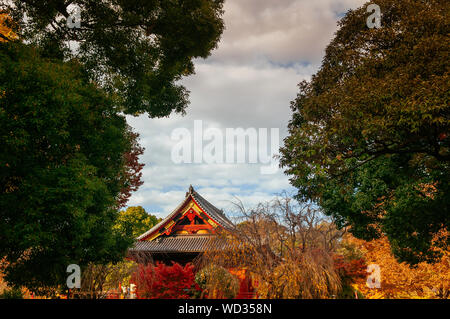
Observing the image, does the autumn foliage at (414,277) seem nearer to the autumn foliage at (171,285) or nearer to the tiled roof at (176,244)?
the autumn foliage at (171,285)

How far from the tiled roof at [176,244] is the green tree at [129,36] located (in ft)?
19.3

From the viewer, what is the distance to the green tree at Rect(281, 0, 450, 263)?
6641 millimetres

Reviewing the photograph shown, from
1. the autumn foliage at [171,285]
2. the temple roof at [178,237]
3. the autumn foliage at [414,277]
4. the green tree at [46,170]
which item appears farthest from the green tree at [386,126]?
the green tree at [46,170]

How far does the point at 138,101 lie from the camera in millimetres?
10195

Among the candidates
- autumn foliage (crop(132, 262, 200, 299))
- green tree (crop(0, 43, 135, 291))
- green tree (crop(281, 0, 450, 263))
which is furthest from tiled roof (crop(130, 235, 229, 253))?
green tree (crop(0, 43, 135, 291))

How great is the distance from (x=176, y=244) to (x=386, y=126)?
9.87 meters

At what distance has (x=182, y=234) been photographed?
14.2 metres

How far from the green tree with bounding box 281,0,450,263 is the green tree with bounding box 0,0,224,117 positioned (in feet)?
14.3

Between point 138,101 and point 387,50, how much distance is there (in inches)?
286

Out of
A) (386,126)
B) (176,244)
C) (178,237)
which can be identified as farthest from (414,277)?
A: (178,237)

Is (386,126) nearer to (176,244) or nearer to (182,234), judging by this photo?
(176,244)

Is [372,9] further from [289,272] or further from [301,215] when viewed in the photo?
[289,272]

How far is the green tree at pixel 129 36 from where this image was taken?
877 centimetres

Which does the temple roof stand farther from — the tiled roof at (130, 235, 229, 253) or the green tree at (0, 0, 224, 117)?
the green tree at (0, 0, 224, 117)
